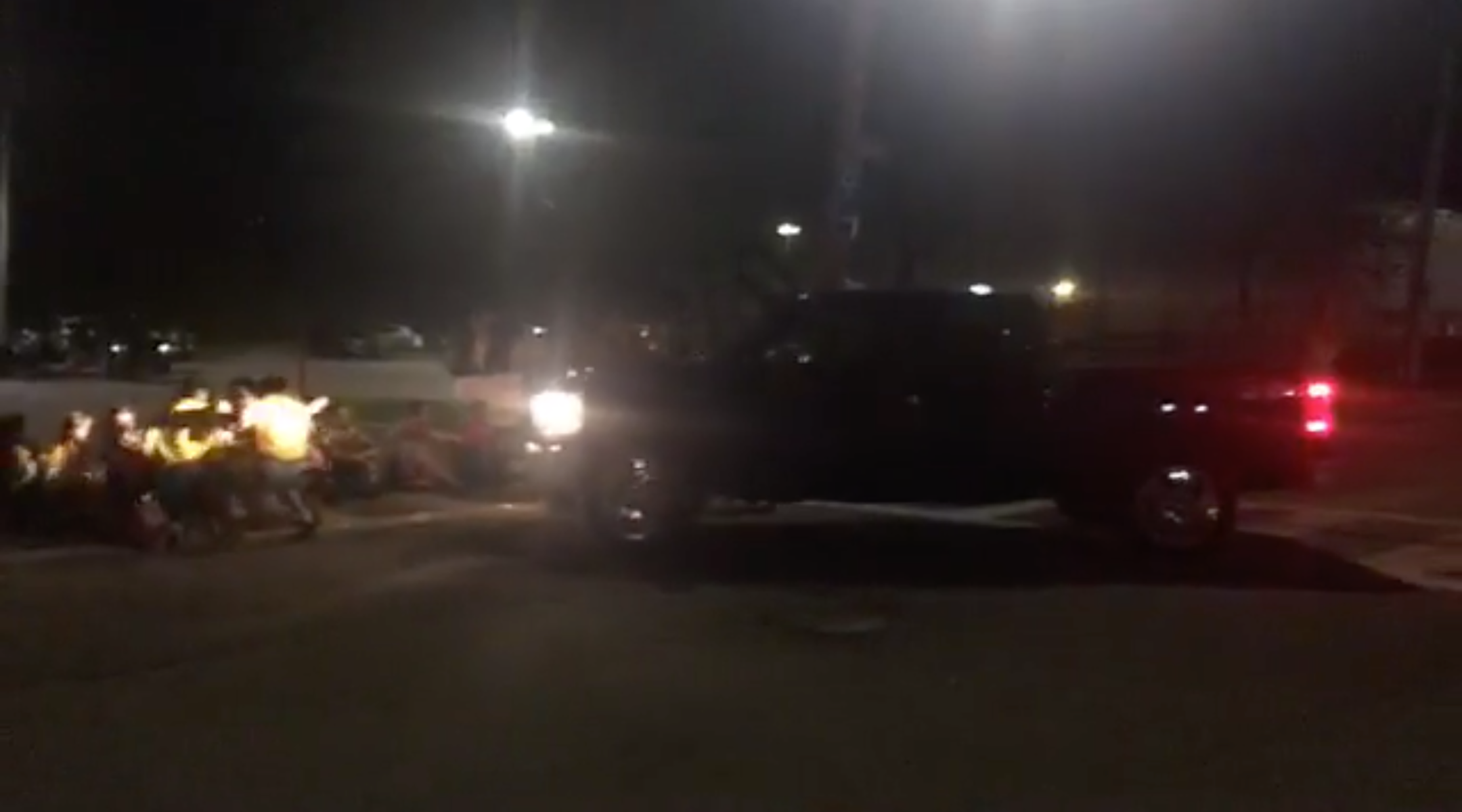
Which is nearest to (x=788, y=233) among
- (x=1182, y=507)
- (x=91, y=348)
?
(x=91, y=348)

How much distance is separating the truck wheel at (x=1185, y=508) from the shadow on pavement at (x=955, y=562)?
0.13 meters

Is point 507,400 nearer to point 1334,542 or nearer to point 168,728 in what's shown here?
point 1334,542

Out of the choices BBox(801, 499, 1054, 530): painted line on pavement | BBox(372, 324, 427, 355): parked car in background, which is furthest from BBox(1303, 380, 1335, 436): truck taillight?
BBox(372, 324, 427, 355): parked car in background

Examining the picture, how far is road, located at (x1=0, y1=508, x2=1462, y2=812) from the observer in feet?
27.9

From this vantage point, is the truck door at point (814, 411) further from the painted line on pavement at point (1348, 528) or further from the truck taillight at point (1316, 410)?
the truck taillight at point (1316, 410)

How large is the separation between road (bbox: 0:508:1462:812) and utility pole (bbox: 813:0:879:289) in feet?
17.1

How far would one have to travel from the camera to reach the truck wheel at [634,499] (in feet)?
51.1

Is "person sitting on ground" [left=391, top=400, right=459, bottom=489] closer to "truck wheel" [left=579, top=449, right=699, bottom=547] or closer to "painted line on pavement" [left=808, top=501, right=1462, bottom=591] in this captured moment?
"painted line on pavement" [left=808, top=501, right=1462, bottom=591]

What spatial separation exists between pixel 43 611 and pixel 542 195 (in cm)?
2496

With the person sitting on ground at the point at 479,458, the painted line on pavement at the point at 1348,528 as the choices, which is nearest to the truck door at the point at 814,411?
the painted line on pavement at the point at 1348,528

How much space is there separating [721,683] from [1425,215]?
33.9 metres

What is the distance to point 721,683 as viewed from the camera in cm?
1053

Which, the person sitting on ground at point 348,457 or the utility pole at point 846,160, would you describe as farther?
the utility pole at point 846,160

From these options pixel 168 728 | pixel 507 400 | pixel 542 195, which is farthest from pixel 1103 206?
pixel 168 728
